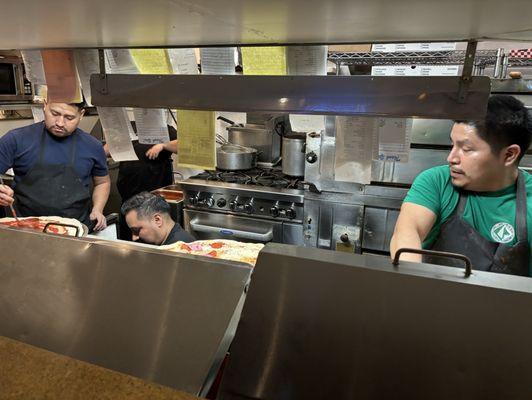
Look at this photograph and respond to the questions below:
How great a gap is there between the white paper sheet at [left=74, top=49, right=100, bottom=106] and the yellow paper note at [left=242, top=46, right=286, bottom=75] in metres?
0.48

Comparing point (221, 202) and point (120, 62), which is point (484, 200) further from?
point (221, 202)

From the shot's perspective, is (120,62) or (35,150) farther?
(35,150)

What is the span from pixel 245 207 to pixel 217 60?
6.45 feet

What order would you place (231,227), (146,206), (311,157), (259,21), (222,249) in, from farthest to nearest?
(231,227)
(311,157)
(146,206)
(222,249)
(259,21)

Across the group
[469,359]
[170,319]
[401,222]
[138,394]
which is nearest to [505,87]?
→ [401,222]

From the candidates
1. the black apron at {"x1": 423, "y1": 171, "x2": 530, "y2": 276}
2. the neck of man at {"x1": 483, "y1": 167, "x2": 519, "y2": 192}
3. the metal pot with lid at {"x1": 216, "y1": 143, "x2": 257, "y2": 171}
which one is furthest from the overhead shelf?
the metal pot with lid at {"x1": 216, "y1": 143, "x2": 257, "y2": 171}

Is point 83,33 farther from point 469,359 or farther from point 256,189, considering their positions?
point 256,189

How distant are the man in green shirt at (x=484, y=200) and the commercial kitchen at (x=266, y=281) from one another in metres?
0.52

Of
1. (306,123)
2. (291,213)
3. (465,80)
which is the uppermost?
(465,80)

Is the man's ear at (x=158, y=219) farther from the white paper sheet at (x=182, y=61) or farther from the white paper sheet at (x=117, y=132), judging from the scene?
the white paper sheet at (x=182, y=61)

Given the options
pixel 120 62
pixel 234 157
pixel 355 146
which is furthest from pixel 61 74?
pixel 234 157

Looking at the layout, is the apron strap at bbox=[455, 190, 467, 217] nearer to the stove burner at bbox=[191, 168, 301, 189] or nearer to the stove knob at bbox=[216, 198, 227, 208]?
the stove burner at bbox=[191, 168, 301, 189]

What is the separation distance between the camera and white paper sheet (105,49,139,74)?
3.86ft

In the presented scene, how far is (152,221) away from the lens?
7.45 ft
